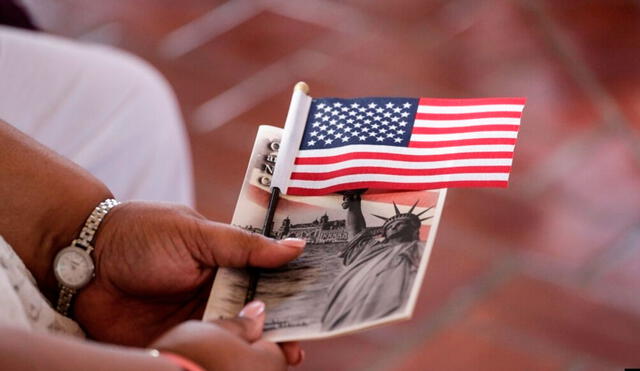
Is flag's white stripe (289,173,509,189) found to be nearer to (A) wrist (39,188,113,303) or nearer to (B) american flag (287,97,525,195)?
(B) american flag (287,97,525,195)

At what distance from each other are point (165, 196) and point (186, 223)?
1.69ft

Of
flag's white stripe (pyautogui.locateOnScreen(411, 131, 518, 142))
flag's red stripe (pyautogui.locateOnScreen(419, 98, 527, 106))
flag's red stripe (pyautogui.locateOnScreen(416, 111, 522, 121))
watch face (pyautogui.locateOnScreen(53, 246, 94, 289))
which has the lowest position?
watch face (pyautogui.locateOnScreen(53, 246, 94, 289))

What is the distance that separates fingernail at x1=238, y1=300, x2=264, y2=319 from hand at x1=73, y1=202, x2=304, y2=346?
54 millimetres

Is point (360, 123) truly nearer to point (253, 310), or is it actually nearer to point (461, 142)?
point (461, 142)

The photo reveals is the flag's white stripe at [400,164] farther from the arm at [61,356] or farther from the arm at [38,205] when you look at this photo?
the arm at [61,356]

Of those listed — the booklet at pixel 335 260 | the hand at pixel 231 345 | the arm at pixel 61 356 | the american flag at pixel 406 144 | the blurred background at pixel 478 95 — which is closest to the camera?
the arm at pixel 61 356

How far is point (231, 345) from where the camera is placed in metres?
0.79

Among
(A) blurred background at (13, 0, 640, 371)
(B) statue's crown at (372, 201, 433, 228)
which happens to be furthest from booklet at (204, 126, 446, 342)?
(A) blurred background at (13, 0, 640, 371)

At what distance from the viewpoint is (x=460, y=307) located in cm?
184

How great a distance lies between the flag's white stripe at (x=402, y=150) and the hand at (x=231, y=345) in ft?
0.70

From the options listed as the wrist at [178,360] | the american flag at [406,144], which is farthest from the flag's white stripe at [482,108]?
the wrist at [178,360]

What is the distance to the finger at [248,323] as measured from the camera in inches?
33.1

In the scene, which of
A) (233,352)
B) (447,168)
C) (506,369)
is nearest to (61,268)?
(233,352)

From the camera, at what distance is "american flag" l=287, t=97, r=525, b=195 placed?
3.20 feet
